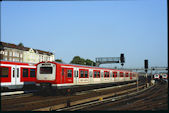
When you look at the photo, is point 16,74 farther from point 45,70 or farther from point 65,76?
point 65,76

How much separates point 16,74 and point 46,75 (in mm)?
3684

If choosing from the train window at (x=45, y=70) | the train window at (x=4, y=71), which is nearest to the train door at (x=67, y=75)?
the train window at (x=45, y=70)

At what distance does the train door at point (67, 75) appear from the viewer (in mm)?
20547

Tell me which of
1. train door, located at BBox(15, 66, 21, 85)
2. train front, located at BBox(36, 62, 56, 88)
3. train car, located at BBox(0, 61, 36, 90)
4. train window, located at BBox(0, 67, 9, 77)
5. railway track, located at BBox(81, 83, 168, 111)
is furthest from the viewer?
train door, located at BBox(15, 66, 21, 85)

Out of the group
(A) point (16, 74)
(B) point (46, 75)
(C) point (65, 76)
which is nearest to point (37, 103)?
(B) point (46, 75)

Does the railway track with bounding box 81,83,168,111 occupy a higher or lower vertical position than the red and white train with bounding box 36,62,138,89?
lower

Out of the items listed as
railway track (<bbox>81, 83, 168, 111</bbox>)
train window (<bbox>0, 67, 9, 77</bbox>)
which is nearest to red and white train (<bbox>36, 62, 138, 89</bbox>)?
train window (<bbox>0, 67, 9, 77</bbox>)

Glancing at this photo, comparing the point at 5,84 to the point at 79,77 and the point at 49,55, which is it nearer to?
the point at 79,77

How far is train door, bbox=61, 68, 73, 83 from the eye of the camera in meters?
20.5

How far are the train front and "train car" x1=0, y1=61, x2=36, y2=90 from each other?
259 centimetres

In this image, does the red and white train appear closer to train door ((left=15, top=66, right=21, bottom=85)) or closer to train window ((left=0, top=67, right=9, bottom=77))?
train door ((left=15, top=66, right=21, bottom=85))

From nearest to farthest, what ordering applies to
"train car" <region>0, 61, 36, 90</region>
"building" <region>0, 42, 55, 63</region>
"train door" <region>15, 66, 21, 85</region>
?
"train car" <region>0, 61, 36, 90</region>, "train door" <region>15, 66, 21, 85</region>, "building" <region>0, 42, 55, 63</region>

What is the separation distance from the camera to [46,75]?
2019 cm

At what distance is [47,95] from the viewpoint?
21641mm
